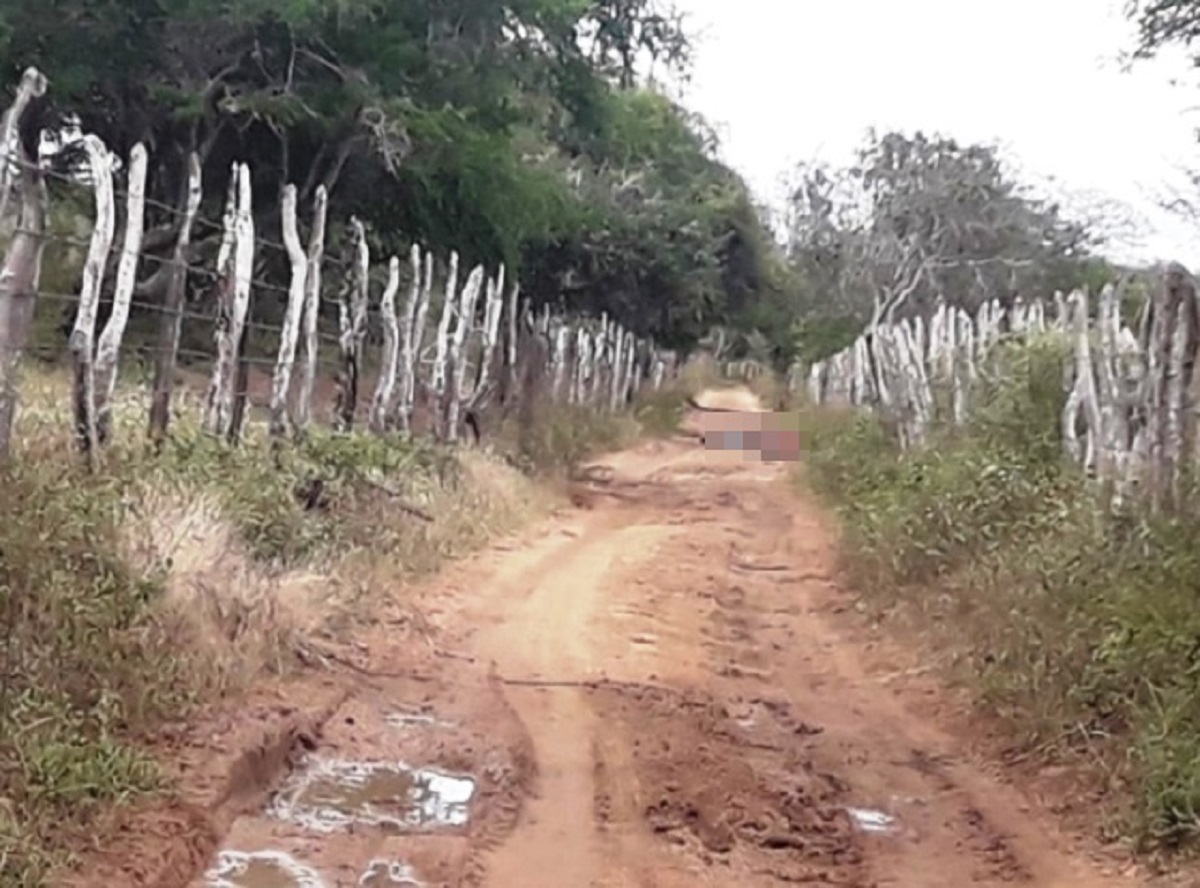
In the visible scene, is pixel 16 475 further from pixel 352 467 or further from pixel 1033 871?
pixel 352 467

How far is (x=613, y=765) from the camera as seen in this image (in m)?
7.21

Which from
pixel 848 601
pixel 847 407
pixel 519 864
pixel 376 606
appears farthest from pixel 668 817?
pixel 847 407

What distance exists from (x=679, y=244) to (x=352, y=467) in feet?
65.1

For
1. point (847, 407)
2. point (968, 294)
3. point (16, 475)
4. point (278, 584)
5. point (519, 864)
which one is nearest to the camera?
point (519, 864)

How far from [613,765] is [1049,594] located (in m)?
2.74

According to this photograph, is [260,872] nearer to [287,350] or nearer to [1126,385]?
[1126,385]

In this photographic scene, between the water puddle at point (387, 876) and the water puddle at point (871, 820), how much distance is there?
187 cm

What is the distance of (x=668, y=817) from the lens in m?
6.47

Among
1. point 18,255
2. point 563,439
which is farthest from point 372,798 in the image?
point 563,439

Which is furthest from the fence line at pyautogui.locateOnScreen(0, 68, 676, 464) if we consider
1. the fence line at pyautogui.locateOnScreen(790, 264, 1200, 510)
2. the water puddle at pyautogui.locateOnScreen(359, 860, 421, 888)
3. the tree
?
the tree

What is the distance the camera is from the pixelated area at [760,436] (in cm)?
3020

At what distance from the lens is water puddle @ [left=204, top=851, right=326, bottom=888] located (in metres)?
5.51

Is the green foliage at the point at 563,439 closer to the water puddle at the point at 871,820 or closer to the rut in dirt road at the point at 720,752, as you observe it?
the rut in dirt road at the point at 720,752

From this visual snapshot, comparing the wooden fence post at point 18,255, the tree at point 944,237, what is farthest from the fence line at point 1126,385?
the tree at point 944,237
